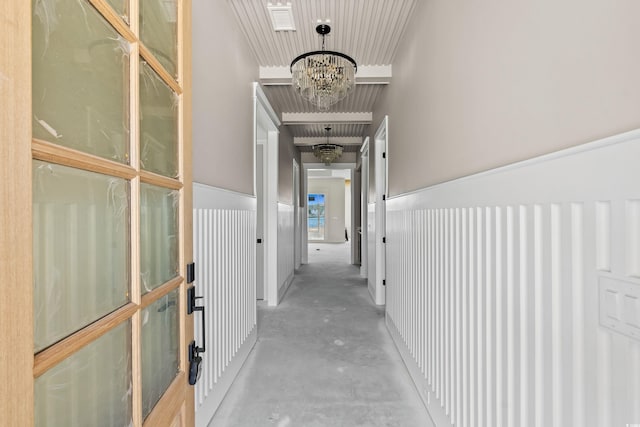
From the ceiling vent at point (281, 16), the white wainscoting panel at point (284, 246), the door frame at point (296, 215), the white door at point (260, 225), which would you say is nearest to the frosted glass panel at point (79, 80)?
the ceiling vent at point (281, 16)

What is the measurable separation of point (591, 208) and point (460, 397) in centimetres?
107

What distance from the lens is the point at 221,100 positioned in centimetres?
217

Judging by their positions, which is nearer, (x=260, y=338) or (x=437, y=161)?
(x=437, y=161)

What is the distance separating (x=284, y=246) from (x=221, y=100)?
3.08 m

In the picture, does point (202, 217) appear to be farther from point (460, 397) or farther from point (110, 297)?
point (460, 397)

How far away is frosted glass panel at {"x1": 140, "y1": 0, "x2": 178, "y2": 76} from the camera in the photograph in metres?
0.87

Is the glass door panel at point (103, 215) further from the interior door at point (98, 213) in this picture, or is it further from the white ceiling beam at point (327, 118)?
the white ceiling beam at point (327, 118)

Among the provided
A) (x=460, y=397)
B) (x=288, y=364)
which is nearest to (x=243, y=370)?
(x=288, y=364)

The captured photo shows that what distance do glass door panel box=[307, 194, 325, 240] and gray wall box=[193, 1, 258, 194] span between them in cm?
1071

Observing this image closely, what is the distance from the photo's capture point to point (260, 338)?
311 centimetres

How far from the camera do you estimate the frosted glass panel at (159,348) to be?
34.0 inches

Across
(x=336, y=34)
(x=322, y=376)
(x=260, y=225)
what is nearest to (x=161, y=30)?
(x=336, y=34)

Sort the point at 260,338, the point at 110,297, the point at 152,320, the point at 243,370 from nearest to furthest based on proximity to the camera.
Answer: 1. the point at 110,297
2. the point at 152,320
3. the point at 243,370
4. the point at 260,338

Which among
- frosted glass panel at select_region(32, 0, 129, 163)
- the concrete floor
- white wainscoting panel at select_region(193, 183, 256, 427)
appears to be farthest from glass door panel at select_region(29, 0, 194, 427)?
the concrete floor
